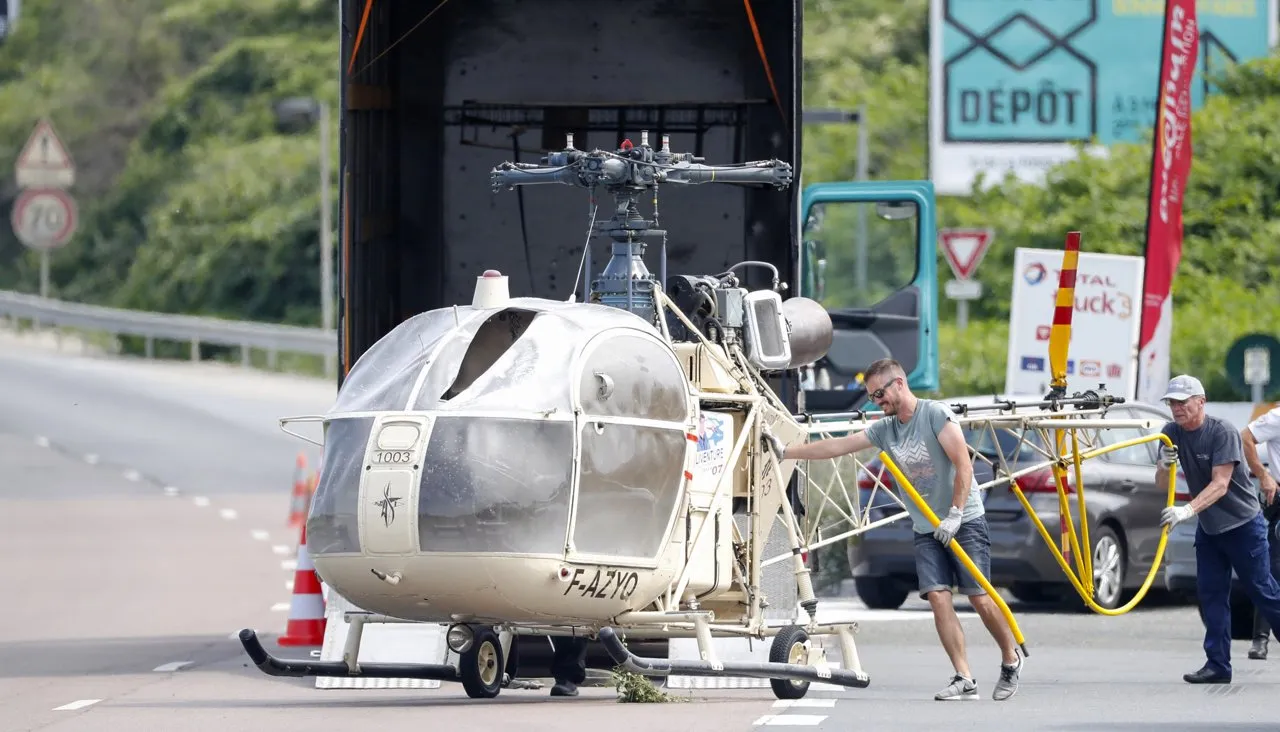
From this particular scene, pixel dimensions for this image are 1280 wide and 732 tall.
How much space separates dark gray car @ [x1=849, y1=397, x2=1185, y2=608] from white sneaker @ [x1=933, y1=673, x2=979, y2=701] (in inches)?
198

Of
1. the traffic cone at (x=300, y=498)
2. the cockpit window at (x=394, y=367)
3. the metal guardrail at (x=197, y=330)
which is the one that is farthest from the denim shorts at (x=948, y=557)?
the metal guardrail at (x=197, y=330)

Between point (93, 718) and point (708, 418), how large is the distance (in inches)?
130

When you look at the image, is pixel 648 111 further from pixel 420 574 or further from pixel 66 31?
pixel 66 31

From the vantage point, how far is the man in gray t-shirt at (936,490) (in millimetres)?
12820

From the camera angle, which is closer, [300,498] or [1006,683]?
[1006,683]

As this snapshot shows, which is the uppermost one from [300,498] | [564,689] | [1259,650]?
[564,689]

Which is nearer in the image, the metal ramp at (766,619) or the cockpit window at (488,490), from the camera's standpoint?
the cockpit window at (488,490)

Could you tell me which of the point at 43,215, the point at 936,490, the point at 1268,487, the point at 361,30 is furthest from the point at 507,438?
the point at 43,215

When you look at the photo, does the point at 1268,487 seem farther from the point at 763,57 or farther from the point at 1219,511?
the point at 763,57

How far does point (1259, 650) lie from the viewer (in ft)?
52.8

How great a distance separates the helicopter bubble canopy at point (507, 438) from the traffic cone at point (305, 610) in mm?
3791

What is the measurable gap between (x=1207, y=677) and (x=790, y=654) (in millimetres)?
2841

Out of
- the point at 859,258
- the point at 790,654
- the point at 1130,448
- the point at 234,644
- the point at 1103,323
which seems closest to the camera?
the point at 790,654

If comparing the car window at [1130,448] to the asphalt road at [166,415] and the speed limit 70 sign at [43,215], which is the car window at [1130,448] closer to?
the asphalt road at [166,415]
